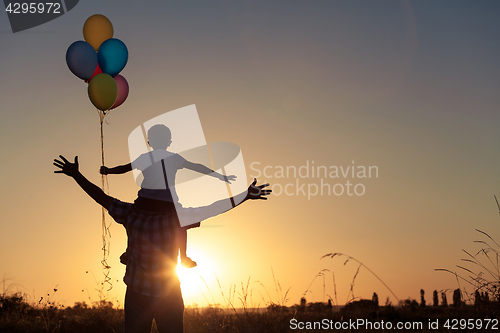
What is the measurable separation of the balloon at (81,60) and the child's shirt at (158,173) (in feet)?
10.3

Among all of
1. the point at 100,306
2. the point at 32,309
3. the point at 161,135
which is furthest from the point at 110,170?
the point at 32,309

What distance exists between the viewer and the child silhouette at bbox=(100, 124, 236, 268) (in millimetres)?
2982

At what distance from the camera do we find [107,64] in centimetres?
585

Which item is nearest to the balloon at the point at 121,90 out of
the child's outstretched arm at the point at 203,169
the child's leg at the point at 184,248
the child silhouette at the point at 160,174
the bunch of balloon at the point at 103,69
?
the bunch of balloon at the point at 103,69

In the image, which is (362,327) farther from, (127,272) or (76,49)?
(76,49)

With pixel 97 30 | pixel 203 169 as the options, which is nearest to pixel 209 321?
pixel 203 169

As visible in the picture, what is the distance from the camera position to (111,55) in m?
5.84

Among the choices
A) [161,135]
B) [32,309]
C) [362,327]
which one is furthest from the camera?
[32,309]

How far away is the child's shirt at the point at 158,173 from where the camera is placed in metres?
3.00

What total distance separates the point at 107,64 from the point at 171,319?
4.13 meters

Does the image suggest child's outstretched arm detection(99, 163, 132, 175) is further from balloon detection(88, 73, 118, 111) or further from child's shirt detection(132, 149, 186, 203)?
balloon detection(88, 73, 118, 111)

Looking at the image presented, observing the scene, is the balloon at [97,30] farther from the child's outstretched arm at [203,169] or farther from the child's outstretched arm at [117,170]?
the child's outstretched arm at [203,169]

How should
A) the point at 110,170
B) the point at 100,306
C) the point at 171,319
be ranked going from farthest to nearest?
the point at 100,306 < the point at 110,170 < the point at 171,319

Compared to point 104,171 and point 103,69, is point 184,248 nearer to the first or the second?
point 104,171
